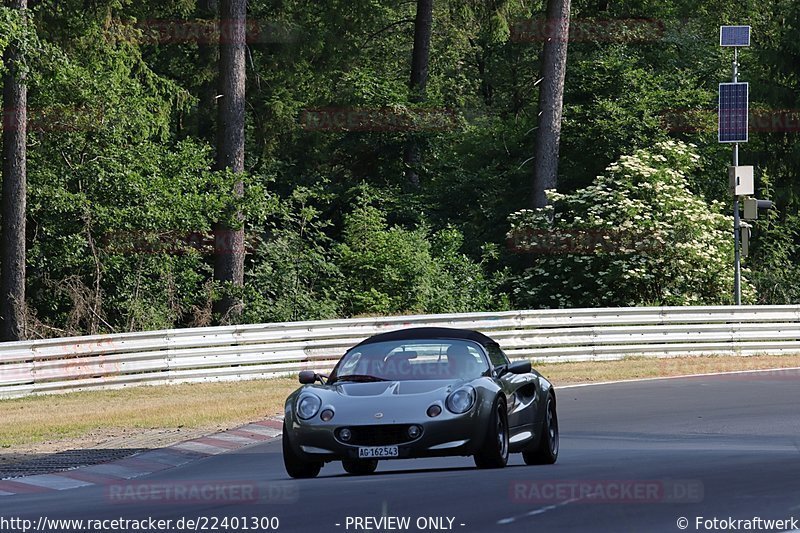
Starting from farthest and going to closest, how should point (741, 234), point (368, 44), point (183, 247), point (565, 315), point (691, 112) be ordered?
point (368, 44) → point (691, 112) → point (183, 247) → point (741, 234) → point (565, 315)

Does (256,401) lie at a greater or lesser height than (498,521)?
lesser

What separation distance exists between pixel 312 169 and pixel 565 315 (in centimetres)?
2135

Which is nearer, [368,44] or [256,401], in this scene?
[256,401]

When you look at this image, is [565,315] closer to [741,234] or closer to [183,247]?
[741,234]

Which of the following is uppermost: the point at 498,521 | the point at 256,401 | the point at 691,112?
the point at 691,112

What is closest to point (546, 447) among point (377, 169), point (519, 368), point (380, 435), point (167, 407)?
point (519, 368)

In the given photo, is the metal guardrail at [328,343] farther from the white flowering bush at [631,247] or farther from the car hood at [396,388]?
the car hood at [396,388]

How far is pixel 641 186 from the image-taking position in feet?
123

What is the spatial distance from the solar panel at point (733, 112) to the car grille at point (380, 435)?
892 inches

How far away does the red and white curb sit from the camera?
1491 centimetres

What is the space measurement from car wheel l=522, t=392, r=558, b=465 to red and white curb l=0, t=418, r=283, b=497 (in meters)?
4.11

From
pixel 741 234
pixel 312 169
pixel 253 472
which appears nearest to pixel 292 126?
pixel 312 169

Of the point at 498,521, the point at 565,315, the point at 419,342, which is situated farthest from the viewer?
the point at 565,315

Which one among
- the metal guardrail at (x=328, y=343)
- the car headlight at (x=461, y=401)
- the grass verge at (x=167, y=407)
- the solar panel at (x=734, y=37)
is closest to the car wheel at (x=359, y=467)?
the car headlight at (x=461, y=401)
